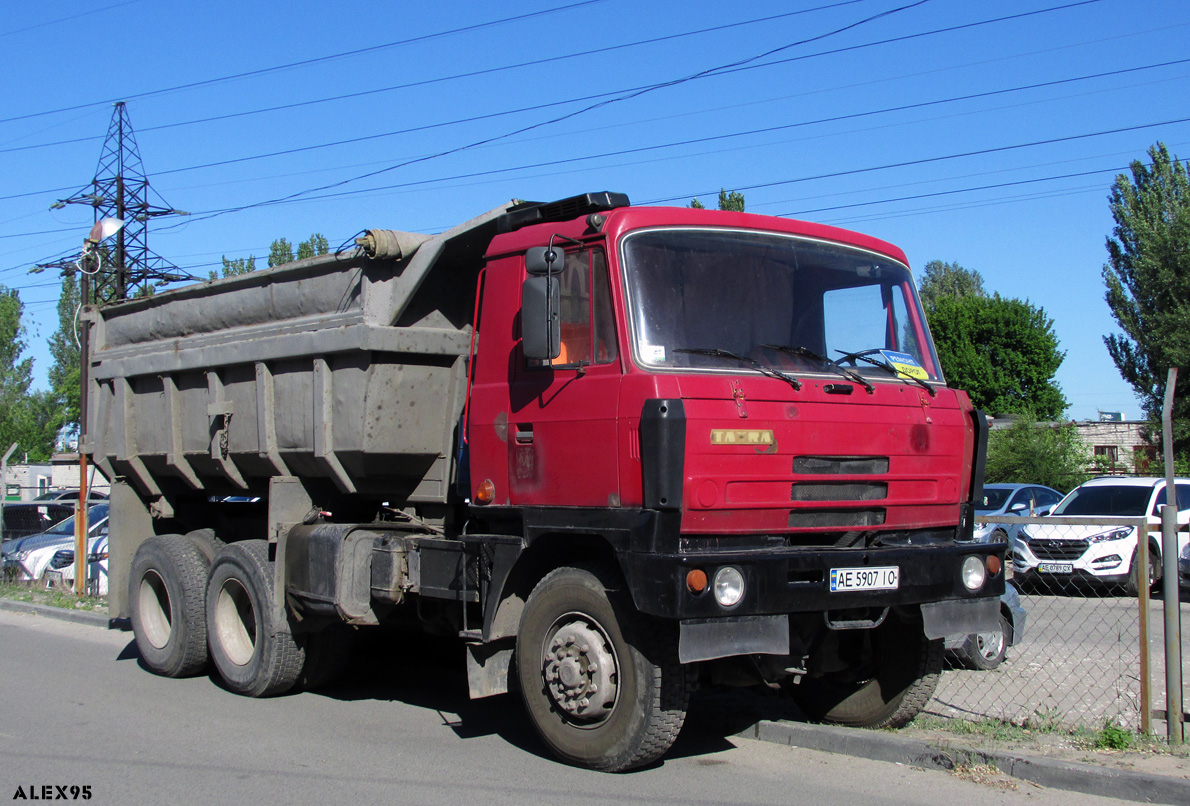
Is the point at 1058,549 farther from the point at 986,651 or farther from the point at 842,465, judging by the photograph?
the point at 842,465

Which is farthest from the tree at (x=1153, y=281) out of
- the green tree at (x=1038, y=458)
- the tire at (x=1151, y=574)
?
the tire at (x=1151, y=574)

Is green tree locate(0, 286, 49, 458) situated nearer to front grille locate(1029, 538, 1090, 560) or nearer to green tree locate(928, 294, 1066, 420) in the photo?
green tree locate(928, 294, 1066, 420)

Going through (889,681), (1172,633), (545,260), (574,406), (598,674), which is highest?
(545,260)

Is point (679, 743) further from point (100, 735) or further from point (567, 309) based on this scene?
point (100, 735)

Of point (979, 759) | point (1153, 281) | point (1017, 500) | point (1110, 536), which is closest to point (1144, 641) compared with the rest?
point (979, 759)

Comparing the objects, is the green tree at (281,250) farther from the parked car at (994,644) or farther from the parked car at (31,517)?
the parked car at (994,644)

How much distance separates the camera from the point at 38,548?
16875 millimetres

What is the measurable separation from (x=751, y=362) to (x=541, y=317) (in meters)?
1.12

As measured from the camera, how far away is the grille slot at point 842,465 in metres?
5.69

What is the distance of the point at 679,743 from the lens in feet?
21.6

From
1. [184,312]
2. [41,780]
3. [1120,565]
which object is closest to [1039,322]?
[1120,565]

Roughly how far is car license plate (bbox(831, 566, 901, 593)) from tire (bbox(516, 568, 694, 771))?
34.5 inches

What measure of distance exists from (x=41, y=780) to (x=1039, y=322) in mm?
48788

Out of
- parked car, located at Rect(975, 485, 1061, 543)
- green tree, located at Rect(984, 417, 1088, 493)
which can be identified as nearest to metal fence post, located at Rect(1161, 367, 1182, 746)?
parked car, located at Rect(975, 485, 1061, 543)
